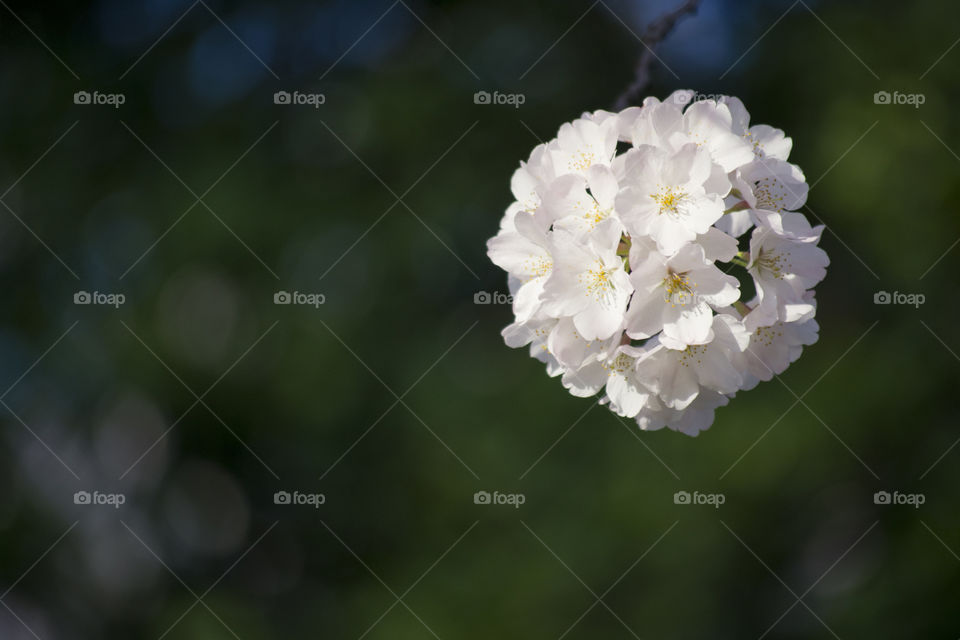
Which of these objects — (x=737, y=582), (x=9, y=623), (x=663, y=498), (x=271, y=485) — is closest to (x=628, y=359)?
(x=663, y=498)

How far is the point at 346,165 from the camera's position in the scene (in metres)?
5.13

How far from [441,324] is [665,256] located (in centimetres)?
373

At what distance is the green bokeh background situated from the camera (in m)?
4.87

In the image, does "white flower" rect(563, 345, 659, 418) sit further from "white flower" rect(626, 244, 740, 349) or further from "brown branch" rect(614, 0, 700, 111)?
"brown branch" rect(614, 0, 700, 111)

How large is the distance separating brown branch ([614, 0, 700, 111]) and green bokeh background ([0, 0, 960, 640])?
84.0 inches

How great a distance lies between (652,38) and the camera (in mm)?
2625

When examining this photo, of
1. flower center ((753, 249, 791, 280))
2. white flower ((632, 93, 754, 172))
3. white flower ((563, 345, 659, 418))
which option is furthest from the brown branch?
white flower ((563, 345, 659, 418))

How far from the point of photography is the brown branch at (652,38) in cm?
256

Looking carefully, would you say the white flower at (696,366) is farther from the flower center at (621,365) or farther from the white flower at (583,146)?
the white flower at (583,146)

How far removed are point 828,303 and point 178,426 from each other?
156 inches

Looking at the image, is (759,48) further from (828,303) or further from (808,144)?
(828,303)

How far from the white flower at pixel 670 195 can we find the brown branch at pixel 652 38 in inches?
34.3

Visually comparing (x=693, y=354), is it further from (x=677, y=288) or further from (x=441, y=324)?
(x=441, y=324)

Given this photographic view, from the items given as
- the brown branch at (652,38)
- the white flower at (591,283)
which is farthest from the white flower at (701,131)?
the brown branch at (652,38)
